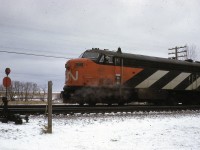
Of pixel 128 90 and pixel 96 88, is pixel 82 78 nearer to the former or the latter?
pixel 96 88

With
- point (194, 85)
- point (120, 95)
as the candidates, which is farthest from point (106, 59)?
point (194, 85)

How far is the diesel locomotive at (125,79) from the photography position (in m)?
16.5

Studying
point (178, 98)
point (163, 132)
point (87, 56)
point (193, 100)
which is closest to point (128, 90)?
point (87, 56)

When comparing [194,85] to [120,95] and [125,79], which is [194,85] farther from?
[120,95]

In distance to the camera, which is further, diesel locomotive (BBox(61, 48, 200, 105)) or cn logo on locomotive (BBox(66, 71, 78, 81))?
cn logo on locomotive (BBox(66, 71, 78, 81))

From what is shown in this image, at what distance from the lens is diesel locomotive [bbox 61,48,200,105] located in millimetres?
16484

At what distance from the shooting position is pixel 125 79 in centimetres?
1812

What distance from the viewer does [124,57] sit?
1841cm

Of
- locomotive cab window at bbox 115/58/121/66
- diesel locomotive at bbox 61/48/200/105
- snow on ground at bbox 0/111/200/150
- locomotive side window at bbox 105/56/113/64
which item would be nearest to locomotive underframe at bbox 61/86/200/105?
diesel locomotive at bbox 61/48/200/105

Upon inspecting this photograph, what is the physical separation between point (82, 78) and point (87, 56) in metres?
1.84

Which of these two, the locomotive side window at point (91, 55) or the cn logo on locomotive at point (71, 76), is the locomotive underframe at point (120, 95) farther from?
the locomotive side window at point (91, 55)

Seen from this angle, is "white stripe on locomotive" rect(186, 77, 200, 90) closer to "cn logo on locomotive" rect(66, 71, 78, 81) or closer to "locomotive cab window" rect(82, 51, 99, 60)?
"locomotive cab window" rect(82, 51, 99, 60)

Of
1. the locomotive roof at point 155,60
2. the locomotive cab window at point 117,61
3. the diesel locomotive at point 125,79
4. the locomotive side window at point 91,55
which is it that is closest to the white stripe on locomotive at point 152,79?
the diesel locomotive at point 125,79

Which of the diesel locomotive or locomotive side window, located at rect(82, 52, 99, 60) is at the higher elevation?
locomotive side window, located at rect(82, 52, 99, 60)
